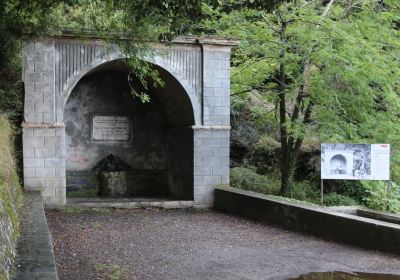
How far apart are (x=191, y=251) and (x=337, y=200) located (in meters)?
8.76

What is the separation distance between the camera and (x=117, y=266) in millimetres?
6844

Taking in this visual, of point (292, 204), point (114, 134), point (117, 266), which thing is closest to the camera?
point (117, 266)

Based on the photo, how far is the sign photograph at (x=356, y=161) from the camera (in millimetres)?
9289

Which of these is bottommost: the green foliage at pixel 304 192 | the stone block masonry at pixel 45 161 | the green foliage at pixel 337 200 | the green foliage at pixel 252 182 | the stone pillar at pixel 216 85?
the green foliage at pixel 337 200

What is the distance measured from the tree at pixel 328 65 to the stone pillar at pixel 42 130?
13.2 ft

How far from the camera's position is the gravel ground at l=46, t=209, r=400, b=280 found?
6.68 meters

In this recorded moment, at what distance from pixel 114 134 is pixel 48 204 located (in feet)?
11.3

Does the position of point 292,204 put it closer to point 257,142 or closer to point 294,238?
point 294,238

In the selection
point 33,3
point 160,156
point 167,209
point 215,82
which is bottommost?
point 167,209

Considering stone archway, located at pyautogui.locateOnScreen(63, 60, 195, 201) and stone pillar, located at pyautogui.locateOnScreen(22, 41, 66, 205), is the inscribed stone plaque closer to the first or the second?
stone archway, located at pyautogui.locateOnScreen(63, 60, 195, 201)

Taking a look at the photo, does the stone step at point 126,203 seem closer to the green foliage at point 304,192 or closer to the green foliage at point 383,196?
the green foliage at point 304,192

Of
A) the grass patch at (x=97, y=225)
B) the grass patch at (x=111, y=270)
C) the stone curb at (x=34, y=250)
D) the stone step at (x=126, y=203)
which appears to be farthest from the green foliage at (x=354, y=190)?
the grass patch at (x=111, y=270)

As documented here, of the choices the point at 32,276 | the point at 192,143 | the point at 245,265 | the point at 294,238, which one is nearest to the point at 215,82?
the point at 192,143

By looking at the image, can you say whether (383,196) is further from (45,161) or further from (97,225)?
(45,161)
